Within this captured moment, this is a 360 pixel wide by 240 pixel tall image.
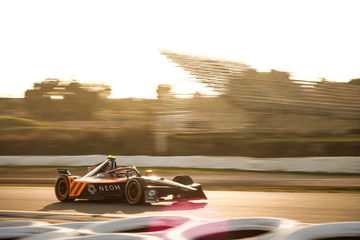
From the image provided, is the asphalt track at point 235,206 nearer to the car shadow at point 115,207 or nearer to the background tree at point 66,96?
the car shadow at point 115,207

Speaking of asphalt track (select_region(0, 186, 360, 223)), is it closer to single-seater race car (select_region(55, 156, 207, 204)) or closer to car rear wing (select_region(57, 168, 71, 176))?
single-seater race car (select_region(55, 156, 207, 204))

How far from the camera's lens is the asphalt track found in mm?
8109

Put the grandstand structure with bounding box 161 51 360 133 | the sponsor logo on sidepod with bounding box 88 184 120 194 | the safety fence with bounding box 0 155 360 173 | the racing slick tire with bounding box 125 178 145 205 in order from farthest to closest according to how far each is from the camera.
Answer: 1. the grandstand structure with bounding box 161 51 360 133
2. the safety fence with bounding box 0 155 360 173
3. the sponsor logo on sidepod with bounding box 88 184 120 194
4. the racing slick tire with bounding box 125 178 145 205

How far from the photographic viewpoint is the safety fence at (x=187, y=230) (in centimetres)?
531

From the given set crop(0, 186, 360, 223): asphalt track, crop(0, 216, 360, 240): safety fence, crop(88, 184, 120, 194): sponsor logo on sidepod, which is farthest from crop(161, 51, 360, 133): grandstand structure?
crop(0, 216, 360, 240): safety fence

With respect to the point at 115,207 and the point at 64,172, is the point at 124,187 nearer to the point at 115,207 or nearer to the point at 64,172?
the point at 115,207

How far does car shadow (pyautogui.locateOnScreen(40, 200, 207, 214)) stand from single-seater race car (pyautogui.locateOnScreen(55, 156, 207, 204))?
145 mm

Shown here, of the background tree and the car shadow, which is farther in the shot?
the background tree

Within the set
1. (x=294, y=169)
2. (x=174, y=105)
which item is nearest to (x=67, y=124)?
(x=174, y=105)

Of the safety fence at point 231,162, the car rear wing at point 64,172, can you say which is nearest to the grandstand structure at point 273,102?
the safety fence at point 231,162

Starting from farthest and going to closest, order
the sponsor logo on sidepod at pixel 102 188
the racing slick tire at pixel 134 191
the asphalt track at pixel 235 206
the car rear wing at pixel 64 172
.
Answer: the car rear wing at pixel 64 172 → the sponsor logo on sidepod at pixel 102 188 → the racing slick tire at pixel 134 191 → the asphalt track at pixel 235 206

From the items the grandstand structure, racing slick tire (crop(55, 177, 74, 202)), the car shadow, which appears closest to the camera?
Result: the car shadow

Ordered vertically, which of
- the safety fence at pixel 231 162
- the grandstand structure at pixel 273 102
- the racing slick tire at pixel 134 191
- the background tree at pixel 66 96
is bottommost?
the racing slick tire at pixel 134 191

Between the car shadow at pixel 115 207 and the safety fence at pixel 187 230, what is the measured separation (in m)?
2.10
